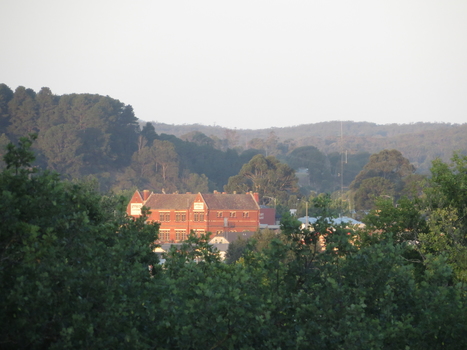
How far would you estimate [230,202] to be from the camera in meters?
84.1

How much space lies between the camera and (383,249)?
37.9 ft

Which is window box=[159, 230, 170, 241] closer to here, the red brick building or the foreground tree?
the red brick building

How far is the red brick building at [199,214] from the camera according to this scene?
3253 inches

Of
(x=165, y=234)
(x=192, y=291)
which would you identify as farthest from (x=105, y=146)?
(x=192, y=291)

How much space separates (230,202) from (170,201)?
24.1ft

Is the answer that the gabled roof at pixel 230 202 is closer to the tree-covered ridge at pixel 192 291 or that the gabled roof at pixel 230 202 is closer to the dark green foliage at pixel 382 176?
the dark green foliage at pixel 382 176

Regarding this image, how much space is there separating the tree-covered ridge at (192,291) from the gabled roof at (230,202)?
231 feet

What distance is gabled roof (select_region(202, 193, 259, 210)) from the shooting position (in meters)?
83.3

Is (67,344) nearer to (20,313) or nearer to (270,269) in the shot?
(20,313)

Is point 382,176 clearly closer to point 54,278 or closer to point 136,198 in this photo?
point 136,198

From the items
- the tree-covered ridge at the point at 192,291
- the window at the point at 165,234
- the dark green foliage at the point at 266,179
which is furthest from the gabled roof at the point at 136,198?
the tree-covered ridge at the point at 192,291

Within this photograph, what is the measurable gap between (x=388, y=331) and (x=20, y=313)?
518cm

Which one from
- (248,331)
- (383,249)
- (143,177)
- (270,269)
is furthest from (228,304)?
(143,177)

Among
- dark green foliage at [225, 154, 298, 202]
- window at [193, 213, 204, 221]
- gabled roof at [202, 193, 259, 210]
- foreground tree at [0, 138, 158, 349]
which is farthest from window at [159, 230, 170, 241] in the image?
foreground tree at [0, 138, 158, 349]
